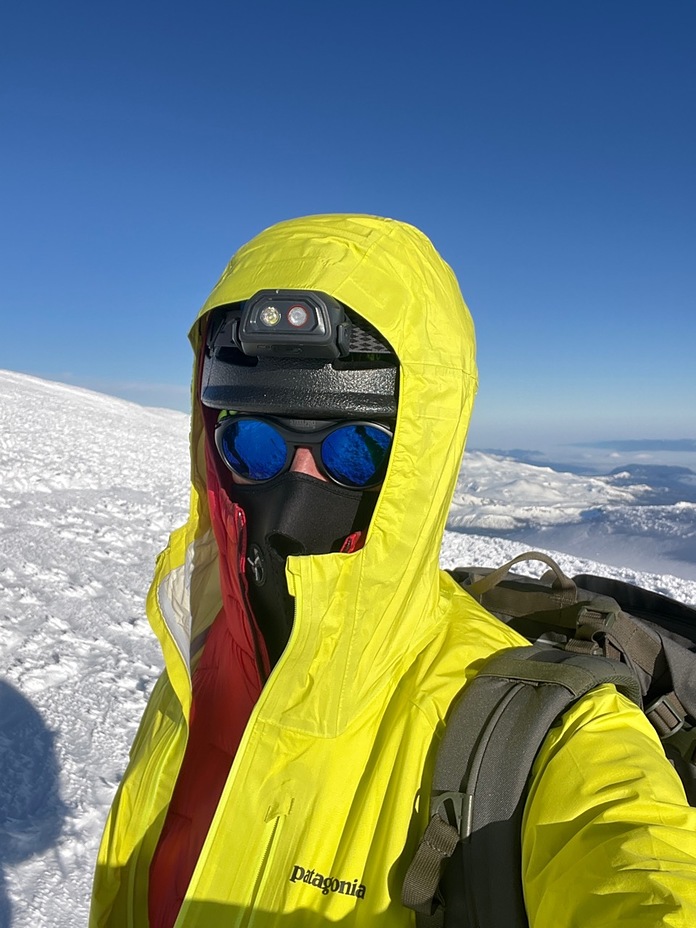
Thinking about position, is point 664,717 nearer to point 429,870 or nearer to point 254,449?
point 429,870

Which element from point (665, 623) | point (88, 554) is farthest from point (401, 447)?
point (88, 554)

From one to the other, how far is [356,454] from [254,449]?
243mm

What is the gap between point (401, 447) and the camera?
1.28 meters

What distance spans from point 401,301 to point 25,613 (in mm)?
4530

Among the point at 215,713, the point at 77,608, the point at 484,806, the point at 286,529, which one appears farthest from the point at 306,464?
the point at 77,608

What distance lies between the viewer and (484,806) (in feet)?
3.23

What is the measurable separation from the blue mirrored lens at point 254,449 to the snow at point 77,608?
7.25ft

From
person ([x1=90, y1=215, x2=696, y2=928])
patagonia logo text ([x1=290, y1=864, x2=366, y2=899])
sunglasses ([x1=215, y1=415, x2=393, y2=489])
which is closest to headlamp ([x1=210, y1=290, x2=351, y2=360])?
person ([x1=90, y1=215, x2=696, y2=928])

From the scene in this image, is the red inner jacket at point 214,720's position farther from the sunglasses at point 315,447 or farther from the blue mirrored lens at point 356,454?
the blue mirrored lens at point 356,454

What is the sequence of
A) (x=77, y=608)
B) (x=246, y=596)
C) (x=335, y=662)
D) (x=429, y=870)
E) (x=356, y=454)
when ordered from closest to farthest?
(x=429, y=870), (x=335, y=662), (x=356, y=454), (x=246, y=596), (x=77, y=608)

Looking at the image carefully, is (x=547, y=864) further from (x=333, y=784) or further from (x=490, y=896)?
(x=333, y=784)

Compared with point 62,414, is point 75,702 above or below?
below

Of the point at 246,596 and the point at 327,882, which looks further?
the point at 246,596

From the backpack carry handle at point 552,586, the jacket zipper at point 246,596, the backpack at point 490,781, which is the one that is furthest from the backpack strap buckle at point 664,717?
the jacket zipper at point 246,596
